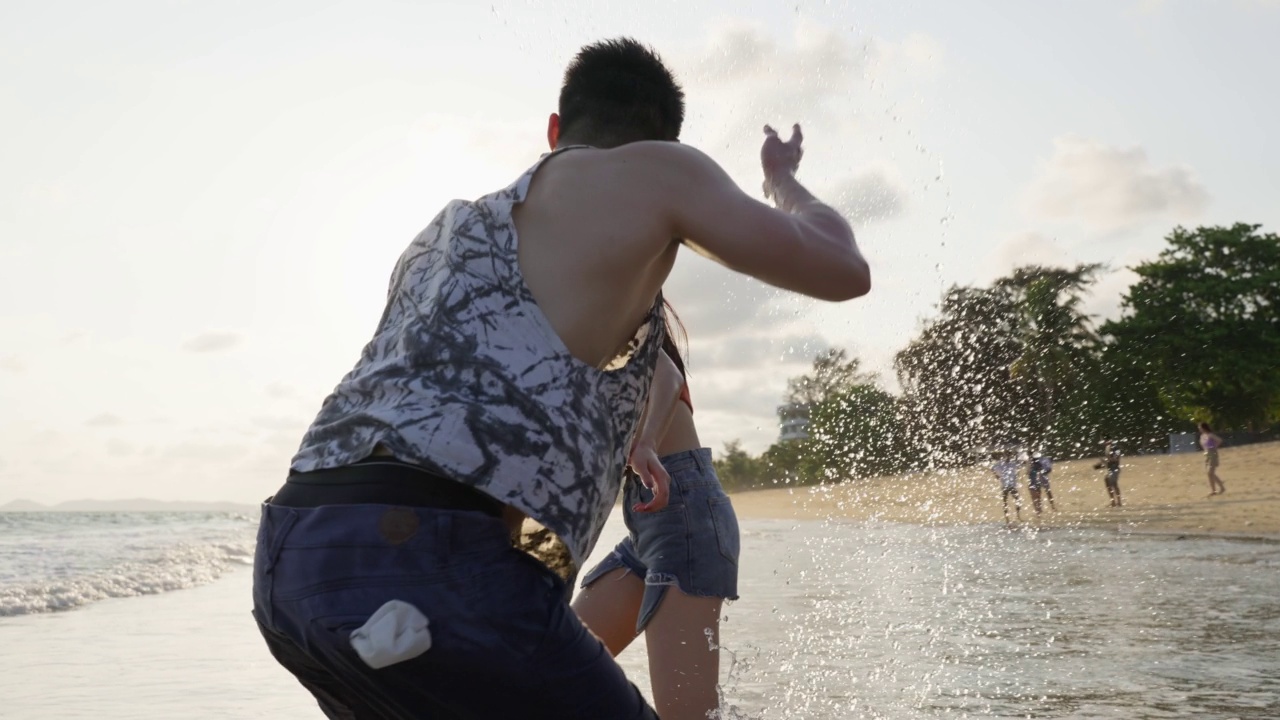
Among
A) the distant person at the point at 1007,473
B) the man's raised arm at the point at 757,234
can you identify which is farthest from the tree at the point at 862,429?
the man's raised arm at the point at 757,234

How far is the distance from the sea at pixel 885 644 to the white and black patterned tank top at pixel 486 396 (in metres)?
2.77

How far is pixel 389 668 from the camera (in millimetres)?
1423

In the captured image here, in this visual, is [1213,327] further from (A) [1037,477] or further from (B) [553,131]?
(B) [553,131]

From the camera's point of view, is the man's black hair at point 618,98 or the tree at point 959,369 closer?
the man's black hair at point 618,98

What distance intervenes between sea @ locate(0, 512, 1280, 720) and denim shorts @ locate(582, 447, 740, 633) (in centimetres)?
95

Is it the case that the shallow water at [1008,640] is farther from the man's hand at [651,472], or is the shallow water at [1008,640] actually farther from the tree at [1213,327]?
the tree at [1213,327]

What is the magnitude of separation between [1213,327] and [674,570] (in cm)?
5366

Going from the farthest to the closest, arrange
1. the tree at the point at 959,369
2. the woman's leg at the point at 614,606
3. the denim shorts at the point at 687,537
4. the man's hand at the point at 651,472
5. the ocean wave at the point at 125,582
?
the tree at the point at 959,369
the ocean wave at the point at 125,582
the woman's leg at the point at 614,606
the denim shorts at the point at 687,537
the man's hand at the point at 651,472

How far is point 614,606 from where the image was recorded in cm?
359

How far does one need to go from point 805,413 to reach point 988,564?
6.04m

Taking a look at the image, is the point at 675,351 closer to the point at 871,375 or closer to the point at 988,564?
the point at 871,375

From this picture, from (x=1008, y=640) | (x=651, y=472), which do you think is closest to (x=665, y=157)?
(x=651, y=472)

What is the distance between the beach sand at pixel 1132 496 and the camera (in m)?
21.9

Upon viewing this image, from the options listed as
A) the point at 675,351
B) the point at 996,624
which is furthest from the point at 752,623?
the point at 675,351
